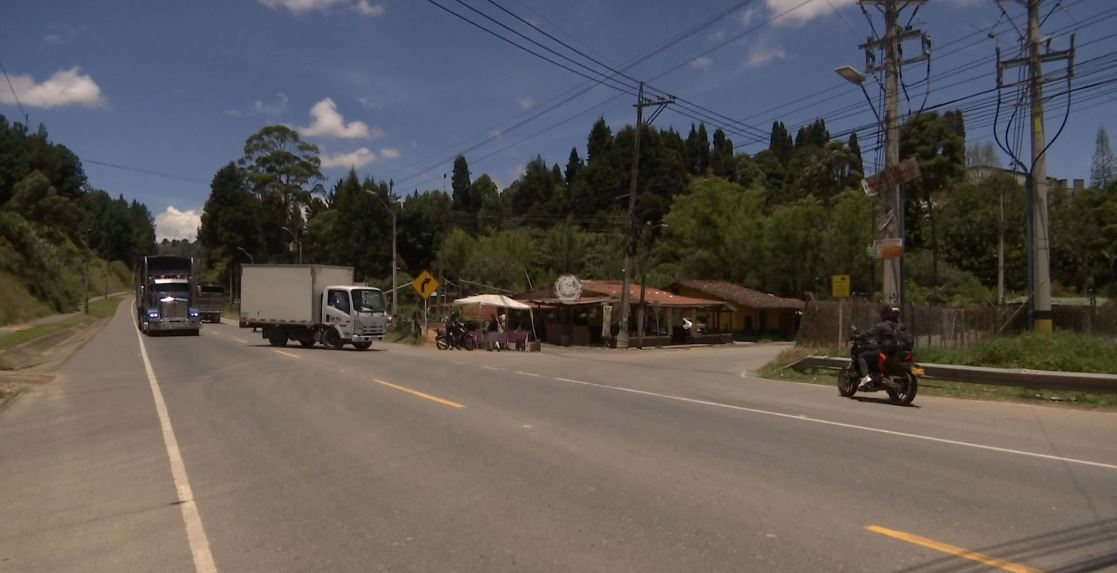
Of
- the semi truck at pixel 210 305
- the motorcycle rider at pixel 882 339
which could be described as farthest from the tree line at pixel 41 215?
the motorcycle rider at pixel 882 339

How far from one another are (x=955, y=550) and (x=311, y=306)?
97.6ft

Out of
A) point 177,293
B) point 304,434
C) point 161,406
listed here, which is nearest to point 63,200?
point 177,293

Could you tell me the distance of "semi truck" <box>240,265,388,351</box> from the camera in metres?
31.9

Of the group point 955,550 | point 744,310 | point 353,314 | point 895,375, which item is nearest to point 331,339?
point 353,314

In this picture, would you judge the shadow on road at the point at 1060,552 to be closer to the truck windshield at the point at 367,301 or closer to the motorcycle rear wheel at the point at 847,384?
the motorcycle rear wheel at the point at 847,384

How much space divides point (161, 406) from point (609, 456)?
364 inches

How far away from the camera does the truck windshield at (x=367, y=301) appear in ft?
105

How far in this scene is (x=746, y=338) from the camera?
2053 inches

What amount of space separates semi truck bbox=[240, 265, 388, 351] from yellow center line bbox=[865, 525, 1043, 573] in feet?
89.4

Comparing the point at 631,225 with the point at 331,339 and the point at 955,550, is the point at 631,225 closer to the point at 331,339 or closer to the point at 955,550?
the point at 331,339

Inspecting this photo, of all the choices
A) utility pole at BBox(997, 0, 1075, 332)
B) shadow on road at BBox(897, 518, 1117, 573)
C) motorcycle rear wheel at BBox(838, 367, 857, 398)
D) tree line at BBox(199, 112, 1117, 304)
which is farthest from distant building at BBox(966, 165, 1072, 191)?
shadow on road at BBox(897, 518, 1117, 573)

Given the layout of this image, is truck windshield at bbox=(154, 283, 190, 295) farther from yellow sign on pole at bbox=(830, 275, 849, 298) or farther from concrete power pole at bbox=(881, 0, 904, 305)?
concrete power pole at bbox=(881, 0, 904, 305)

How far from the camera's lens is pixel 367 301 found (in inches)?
1267

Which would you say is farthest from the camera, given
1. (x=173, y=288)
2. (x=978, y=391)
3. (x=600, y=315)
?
(x=600, y=315)
